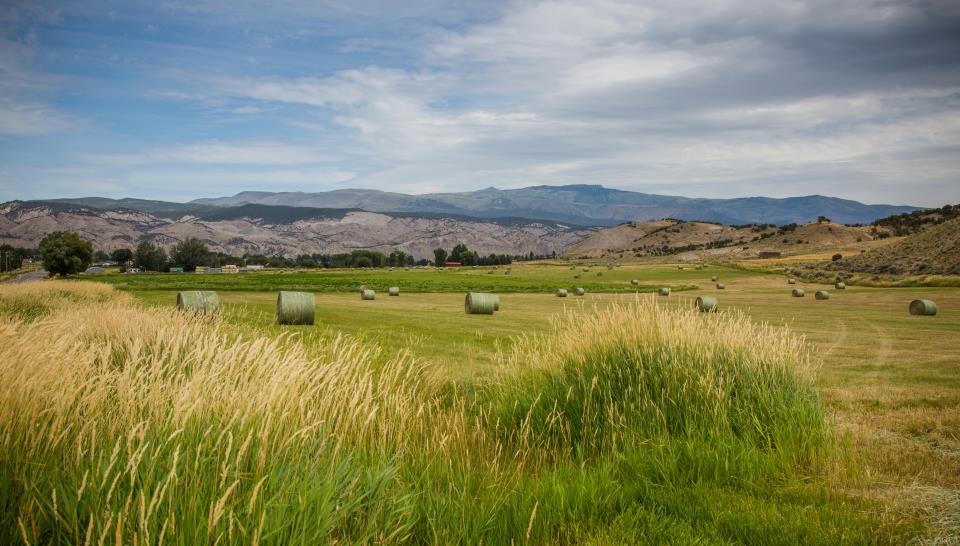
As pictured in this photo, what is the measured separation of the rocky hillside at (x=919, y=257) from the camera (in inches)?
2675

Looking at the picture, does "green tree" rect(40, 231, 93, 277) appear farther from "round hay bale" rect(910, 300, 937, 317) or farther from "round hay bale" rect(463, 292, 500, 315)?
"round hay bale" rect(910, 300, 937, 317)

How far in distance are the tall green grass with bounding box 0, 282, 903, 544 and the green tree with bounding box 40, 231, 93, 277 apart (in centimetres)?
11192

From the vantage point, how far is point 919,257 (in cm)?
7356

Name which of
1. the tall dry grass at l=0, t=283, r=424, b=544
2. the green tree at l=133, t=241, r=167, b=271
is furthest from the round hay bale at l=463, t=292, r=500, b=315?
the green tree at l=133, t=241, r=167, b=271

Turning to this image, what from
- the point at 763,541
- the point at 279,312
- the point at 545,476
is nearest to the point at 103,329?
the point at 545,476

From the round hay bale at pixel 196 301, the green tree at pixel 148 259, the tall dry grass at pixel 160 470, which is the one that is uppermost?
the tall dry grass at pixel 160 470

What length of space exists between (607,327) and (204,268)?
600 ft

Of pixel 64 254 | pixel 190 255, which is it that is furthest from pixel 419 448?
pixel 190 255

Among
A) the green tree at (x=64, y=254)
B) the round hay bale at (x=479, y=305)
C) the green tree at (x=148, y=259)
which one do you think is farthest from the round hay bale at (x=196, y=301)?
the green tree at (x=148, y=259)

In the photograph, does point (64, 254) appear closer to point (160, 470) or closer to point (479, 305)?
point (479, 305)

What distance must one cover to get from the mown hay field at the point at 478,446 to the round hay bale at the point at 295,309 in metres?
15.3

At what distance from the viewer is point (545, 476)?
7277 mm

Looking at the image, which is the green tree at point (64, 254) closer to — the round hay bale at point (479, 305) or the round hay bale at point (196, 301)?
the round hay bale at point (196, 301)

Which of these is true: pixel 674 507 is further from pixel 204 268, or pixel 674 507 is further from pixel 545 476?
pixel 204 268
